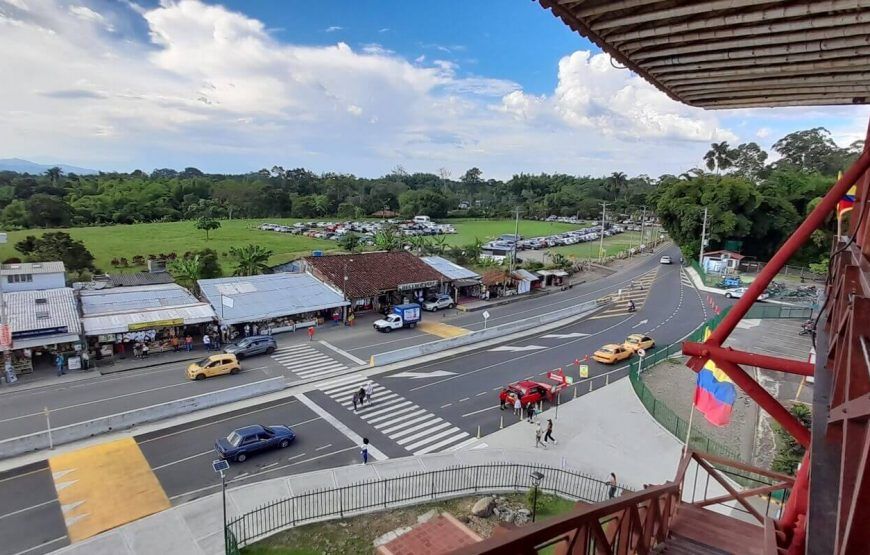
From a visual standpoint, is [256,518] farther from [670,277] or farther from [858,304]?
[670,277]

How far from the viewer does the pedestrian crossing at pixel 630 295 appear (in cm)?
4104

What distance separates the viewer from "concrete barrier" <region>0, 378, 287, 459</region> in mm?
17109

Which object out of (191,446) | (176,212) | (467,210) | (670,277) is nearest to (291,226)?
(176,212)

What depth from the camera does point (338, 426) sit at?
784 inches

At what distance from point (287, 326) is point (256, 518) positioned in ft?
65.1

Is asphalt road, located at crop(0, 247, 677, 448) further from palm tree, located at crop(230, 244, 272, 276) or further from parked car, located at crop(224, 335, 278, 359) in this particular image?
palm tree, located at crop(230, 244, 272, 276)

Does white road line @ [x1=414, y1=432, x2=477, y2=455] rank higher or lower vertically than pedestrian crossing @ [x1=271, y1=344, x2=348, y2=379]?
lower

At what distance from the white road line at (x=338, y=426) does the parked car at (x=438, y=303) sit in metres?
17.7

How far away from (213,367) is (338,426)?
8.75 meters

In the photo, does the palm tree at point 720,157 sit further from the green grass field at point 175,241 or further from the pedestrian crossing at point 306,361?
the pedestrian crossing at point 306,361

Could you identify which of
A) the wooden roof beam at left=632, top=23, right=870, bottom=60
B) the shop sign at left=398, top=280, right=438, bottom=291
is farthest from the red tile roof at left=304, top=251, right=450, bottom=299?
the wooden roof beam at left=632, top=23, right=870, bottom=60

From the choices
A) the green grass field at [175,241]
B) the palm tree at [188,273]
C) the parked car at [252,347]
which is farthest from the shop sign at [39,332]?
the green grass field at [175,241]

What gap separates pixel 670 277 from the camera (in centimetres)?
5575

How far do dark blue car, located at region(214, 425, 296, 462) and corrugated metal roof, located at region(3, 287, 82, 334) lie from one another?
14.2 metres
